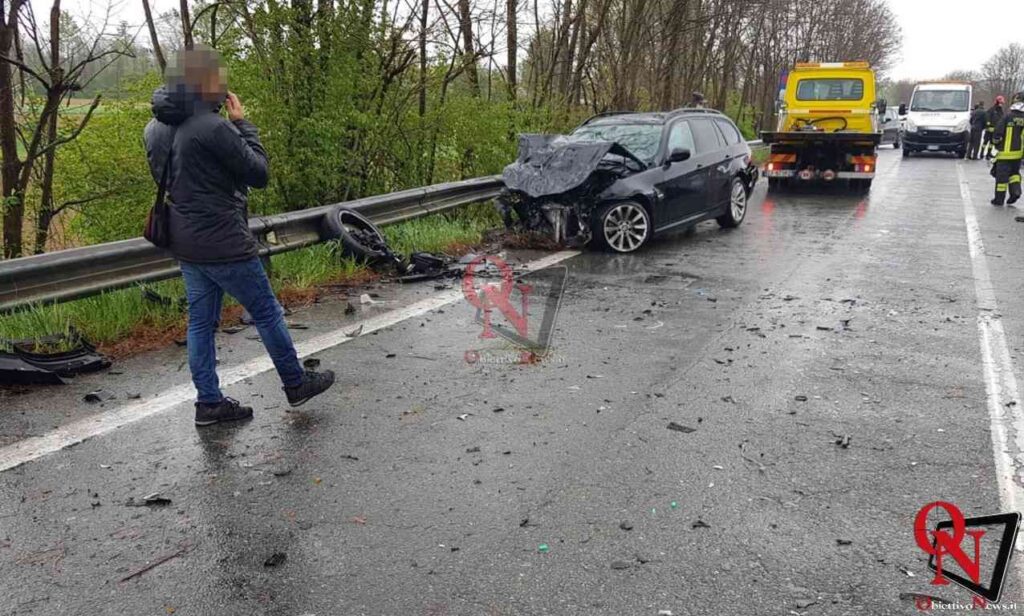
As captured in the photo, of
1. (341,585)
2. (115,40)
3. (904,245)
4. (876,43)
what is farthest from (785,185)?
(876,43)

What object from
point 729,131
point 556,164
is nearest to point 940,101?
point 729,131

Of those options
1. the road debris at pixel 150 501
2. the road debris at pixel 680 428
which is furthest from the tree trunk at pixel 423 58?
the road debris at pixel 150 501

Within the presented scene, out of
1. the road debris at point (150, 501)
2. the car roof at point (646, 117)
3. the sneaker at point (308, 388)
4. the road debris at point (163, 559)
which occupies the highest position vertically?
the car roof at point (646, 117)

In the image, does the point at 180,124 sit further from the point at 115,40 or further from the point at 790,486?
the point at 115,40

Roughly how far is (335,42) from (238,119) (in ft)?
15.9

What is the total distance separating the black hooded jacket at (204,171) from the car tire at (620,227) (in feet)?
19.7

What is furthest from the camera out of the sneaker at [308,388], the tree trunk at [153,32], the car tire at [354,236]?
the tree trunk at [153,32]

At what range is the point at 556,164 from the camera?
969cm

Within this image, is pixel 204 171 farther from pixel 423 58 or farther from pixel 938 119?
A: pixel 938 119

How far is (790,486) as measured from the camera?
359 cm

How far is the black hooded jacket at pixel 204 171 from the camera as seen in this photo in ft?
12.8

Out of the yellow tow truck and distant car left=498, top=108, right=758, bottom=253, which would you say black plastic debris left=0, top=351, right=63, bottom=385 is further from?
the yellow tow truck

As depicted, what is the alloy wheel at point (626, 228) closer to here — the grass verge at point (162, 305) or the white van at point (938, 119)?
the grass verge at point (162, 305)

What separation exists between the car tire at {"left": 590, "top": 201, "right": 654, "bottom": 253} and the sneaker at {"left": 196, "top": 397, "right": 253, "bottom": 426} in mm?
6110
